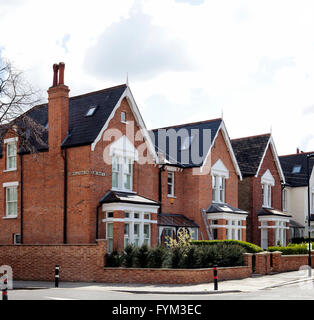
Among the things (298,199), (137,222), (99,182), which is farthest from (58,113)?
(298,199)

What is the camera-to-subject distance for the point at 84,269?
2627 centimetres

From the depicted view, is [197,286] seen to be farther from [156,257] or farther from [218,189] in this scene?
[218,189]

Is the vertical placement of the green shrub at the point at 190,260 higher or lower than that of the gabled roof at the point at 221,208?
lower

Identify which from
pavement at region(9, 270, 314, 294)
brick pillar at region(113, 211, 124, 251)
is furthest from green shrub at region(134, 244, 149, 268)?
brick pillar at region(113, 211, 124, 251)

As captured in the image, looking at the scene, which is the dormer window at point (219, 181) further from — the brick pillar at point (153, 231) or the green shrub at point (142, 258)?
the green shrub at point (142, 258)

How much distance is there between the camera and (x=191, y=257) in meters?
25.8

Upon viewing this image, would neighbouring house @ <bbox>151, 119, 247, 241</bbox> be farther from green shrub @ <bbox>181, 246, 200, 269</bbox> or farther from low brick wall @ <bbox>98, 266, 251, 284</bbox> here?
low brick wall @ <bbox>98, 266, 251, 284</bbox>

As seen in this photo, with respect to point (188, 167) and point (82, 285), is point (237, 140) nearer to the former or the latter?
point (188, 167)

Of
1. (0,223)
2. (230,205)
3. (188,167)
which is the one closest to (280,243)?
(230,205)

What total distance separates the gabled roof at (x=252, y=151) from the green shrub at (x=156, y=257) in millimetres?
18627

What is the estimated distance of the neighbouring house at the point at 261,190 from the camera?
42.9 meters

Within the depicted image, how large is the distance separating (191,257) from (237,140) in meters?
22.5

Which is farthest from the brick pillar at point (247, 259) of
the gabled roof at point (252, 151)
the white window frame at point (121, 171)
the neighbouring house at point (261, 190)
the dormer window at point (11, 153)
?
the gabled roof at point (252, 151)

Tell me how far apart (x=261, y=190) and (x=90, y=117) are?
17944 millimetres
